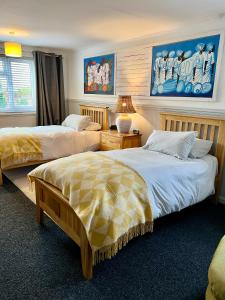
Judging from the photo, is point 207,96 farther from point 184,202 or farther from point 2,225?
point 2,225

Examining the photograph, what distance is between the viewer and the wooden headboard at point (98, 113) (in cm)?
425

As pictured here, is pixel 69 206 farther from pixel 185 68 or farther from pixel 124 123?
pixel 185 68

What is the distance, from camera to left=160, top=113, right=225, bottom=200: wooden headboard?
2650 millimetres

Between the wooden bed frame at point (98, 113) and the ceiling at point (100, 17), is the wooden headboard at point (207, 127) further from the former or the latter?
the wooden bed frame at point (98, 113)

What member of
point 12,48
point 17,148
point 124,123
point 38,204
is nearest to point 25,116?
point 12,48

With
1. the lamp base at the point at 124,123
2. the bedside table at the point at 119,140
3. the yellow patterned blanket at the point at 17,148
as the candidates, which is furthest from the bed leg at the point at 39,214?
the lamp base at the point at 124,123

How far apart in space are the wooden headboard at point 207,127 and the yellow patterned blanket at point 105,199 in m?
1.29

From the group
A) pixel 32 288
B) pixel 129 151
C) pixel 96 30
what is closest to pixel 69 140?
pixel 129 151

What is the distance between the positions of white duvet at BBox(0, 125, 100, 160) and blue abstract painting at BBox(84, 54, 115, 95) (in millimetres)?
896

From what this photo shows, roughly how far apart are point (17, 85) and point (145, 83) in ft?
9.20

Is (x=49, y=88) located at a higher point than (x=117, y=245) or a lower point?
higher

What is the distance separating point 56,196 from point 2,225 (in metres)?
0.85

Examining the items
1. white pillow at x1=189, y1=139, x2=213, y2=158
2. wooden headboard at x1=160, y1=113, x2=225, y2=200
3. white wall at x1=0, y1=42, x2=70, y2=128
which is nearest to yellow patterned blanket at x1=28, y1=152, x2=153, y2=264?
white pillow at x1=189, y1=139, x2=213, y2=158

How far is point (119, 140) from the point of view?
3.53m
